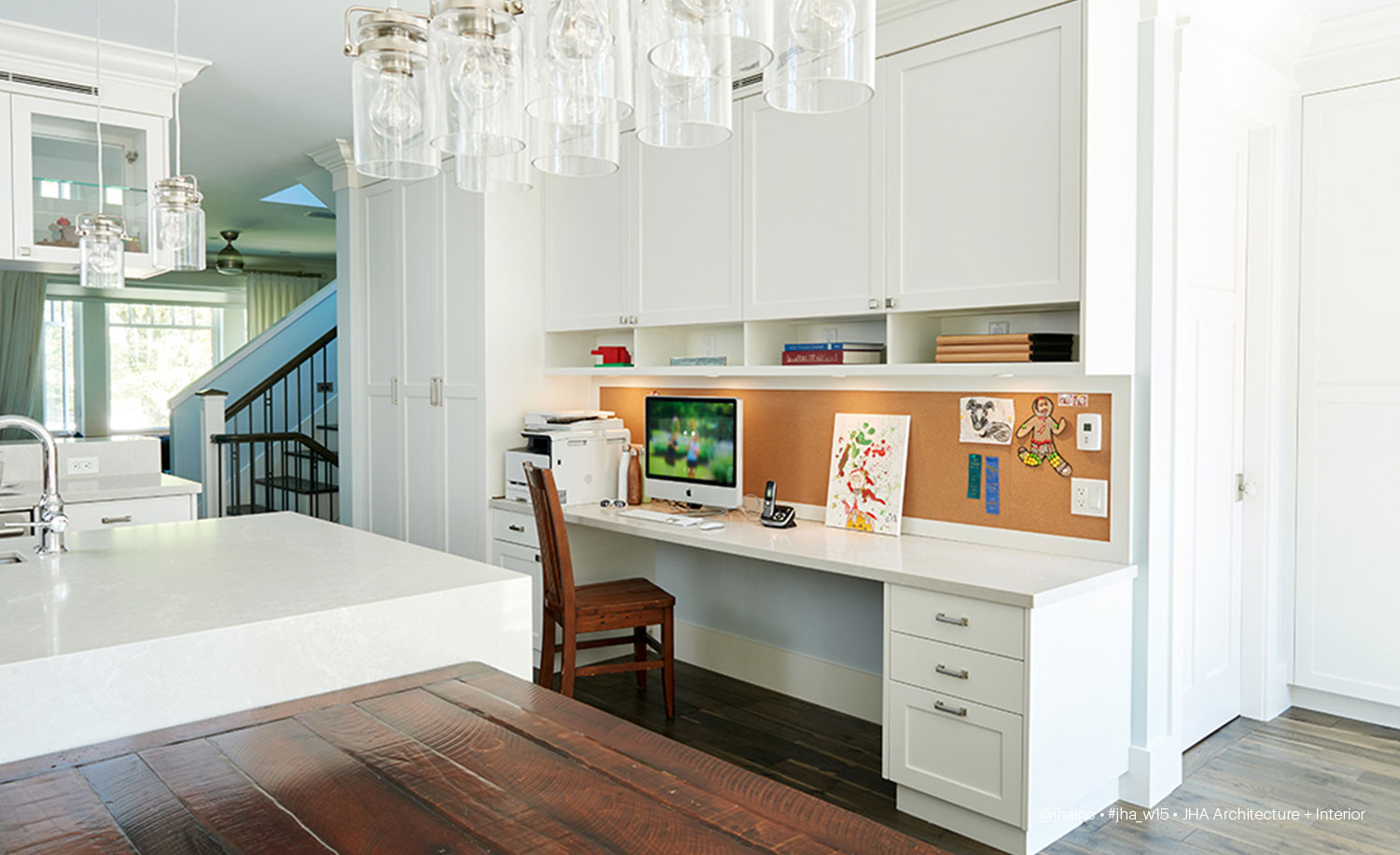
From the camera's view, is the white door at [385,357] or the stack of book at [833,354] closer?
the stack of book at [833,354]

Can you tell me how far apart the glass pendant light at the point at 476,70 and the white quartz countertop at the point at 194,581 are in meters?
0.88

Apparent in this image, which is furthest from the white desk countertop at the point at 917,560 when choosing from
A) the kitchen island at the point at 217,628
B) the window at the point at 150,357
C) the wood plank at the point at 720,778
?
the window at the point at 150,357

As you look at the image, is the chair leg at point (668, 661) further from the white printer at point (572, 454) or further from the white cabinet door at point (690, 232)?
the white cabinet door at point (690, 232)

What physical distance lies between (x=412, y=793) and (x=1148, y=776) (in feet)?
8.24

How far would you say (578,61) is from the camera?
3.45 feet

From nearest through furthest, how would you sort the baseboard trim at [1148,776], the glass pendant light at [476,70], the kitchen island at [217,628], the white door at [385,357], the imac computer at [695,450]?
the glass pendant light at [476,70], the kitchen island at [217,628], the baseboard trim at [1148,776], the imac computer at [695,450], the white door at [385,357]

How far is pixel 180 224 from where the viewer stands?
2391mm

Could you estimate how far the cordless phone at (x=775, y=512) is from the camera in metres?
3.54

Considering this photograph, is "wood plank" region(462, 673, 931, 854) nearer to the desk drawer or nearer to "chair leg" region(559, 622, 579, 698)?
the desk drawer

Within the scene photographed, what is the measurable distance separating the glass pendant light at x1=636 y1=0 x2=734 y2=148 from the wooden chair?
242 cm

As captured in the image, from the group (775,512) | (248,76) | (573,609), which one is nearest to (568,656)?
(573,609)

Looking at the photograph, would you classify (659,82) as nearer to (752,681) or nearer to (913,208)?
(913,208)

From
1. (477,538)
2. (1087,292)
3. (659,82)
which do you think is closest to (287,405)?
(477,538)

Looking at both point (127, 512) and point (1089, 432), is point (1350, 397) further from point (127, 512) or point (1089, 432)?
point (127, 512)
